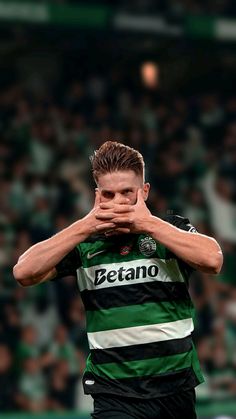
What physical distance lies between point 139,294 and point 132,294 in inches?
1.1

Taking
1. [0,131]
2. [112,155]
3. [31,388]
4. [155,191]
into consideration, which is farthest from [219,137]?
[112,155]

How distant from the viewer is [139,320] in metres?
4.57

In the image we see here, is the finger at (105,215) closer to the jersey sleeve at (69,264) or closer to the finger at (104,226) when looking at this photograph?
the finger at (104,226)

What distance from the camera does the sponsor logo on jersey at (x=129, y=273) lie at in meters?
4.60

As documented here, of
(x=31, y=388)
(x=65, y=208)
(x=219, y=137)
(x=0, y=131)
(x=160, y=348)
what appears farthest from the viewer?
(x=219, y=137)

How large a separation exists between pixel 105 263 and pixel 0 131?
7726 mm

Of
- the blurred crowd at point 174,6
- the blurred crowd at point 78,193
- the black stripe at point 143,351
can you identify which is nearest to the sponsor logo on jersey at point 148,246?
the black stripe at point 143,351

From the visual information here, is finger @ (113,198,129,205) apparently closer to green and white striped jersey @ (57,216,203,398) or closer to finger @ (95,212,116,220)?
finger @ (95,212,116,220)

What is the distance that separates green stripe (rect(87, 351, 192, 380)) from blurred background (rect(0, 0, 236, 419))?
16.1 feet

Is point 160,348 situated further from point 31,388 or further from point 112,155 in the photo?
point 31,388

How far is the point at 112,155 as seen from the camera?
4.66 meters

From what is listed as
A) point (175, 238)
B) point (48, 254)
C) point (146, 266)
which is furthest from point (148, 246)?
point (48, 254)

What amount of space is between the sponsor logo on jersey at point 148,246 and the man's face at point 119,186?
0.56 feet

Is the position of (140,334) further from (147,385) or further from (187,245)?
Result: (187,245)
